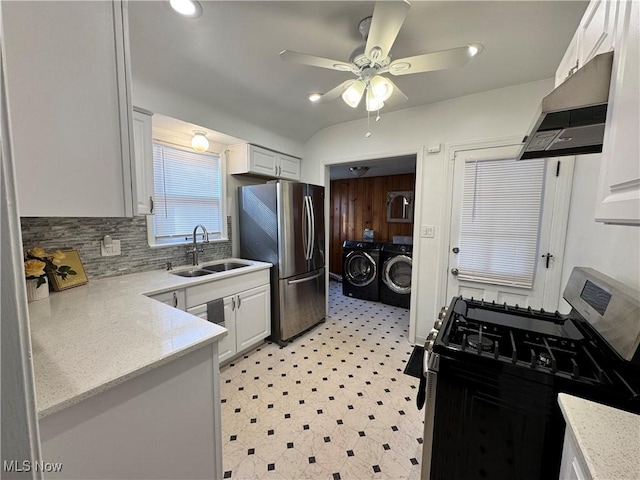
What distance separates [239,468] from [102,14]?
6.80ft

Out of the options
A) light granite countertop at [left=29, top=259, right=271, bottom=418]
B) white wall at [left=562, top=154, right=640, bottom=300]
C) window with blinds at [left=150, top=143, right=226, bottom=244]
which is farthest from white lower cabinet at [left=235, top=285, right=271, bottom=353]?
white wall at [left=562, top=154, right=640, bottom=300]

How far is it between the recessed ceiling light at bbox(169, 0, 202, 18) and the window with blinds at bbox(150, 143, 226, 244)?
125 centimetres

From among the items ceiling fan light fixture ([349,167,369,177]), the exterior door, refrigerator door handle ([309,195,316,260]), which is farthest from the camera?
ceiling fan light fixture ([349,167,369,177])

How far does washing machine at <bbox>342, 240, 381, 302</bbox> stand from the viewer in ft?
13.5

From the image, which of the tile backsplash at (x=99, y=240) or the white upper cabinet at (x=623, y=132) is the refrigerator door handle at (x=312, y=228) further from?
the white upper cabinet at (x=623, y=132)

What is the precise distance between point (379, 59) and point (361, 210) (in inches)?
153

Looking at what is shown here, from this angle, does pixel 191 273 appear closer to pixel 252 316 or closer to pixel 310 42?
pixel 252 316

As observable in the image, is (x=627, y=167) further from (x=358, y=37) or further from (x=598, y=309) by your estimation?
(x=358, y=37)

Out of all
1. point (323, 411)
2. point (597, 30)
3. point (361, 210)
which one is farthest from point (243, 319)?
point (361, 210)

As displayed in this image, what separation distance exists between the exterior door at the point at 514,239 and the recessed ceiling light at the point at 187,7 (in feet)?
7.49

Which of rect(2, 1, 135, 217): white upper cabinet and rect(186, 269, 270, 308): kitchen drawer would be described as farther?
rect(186, 269, 270, 308): kitchen drawer

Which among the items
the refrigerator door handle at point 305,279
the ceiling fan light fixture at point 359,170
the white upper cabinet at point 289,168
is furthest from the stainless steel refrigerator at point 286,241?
the ceiling fan light fixture at point 359,170
